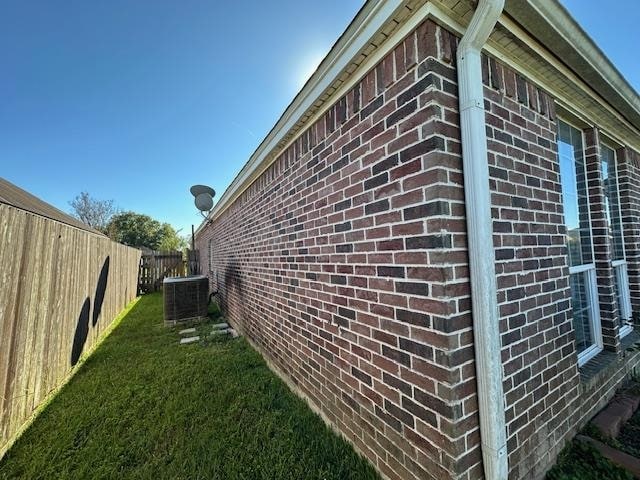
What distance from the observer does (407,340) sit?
140cm

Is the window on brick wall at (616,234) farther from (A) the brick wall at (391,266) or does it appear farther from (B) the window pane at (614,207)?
(A) the brick wall at (391,266)

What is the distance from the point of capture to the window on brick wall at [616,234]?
3084 millimetres

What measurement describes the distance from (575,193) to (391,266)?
8.06 ft

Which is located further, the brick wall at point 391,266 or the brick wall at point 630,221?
the brick wall at point 630,221

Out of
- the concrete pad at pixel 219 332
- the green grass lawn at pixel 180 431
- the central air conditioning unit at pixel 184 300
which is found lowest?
the green grass lawn at pixel 180 431

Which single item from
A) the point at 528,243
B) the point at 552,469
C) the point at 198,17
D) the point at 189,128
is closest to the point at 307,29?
the point at 198,17

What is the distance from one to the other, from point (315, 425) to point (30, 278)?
3.13 metres

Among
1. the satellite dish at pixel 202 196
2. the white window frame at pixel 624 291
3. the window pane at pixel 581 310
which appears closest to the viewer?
the window pane at pixel 581 310

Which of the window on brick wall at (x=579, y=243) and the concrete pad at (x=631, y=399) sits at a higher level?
the window on brick wall at (x=579, y=243)

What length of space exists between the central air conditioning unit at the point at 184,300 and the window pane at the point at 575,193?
260 inches

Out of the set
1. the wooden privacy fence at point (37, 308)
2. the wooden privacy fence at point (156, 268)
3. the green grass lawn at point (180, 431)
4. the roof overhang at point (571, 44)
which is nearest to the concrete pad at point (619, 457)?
the green grass lawn at point (180, 431)

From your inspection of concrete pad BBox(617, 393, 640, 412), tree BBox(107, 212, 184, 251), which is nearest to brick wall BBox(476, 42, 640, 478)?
concrete pad BBox(617, 393, 640, 412)

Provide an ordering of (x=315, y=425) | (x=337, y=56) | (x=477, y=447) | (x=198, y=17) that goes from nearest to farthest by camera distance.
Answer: (x=477, y=447)
(x=337, y=56)
(x=315, y=425)
(x=198, y=17)

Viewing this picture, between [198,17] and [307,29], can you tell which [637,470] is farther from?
[198,17]
